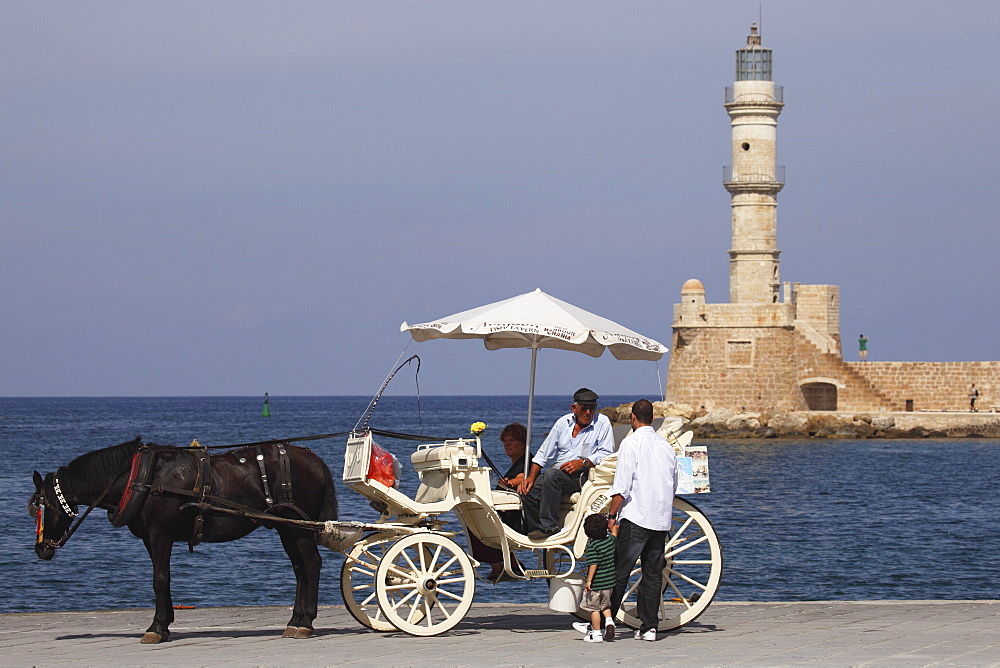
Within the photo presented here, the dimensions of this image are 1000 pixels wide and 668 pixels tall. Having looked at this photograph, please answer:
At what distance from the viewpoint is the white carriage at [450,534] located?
28.8ft

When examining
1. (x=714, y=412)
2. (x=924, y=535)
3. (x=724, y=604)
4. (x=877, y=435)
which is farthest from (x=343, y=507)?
(x=877, y=435)

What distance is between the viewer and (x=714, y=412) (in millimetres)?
54500

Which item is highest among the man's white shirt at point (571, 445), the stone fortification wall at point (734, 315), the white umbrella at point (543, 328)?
the stone fortification wall at point (734, 315)

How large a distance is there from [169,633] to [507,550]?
2.15m

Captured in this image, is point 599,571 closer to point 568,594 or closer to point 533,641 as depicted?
point 568,594

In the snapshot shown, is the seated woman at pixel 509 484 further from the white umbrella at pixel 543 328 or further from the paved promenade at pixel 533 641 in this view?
the paved promenade at pixel 533 641

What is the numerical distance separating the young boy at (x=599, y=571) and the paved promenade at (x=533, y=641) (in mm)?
188

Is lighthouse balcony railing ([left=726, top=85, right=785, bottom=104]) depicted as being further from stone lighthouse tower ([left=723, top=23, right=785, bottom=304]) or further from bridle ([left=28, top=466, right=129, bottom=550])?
bridle ([left=28, top=466, right=129, bottom=550])

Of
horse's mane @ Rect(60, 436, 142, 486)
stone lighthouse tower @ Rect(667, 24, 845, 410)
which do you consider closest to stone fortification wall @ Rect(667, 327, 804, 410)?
stone lighthouse tower @ Rect(667, 24, 845, 410)

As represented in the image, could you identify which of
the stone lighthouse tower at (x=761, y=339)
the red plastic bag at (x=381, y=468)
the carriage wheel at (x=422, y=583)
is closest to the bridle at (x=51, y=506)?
the red plastic bag at (x=381, y=468)

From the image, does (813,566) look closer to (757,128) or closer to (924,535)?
(924,535)

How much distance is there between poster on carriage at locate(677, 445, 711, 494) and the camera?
912cm

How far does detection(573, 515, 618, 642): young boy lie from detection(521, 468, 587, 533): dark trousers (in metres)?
0.32

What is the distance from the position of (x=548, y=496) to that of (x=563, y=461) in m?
0.30
